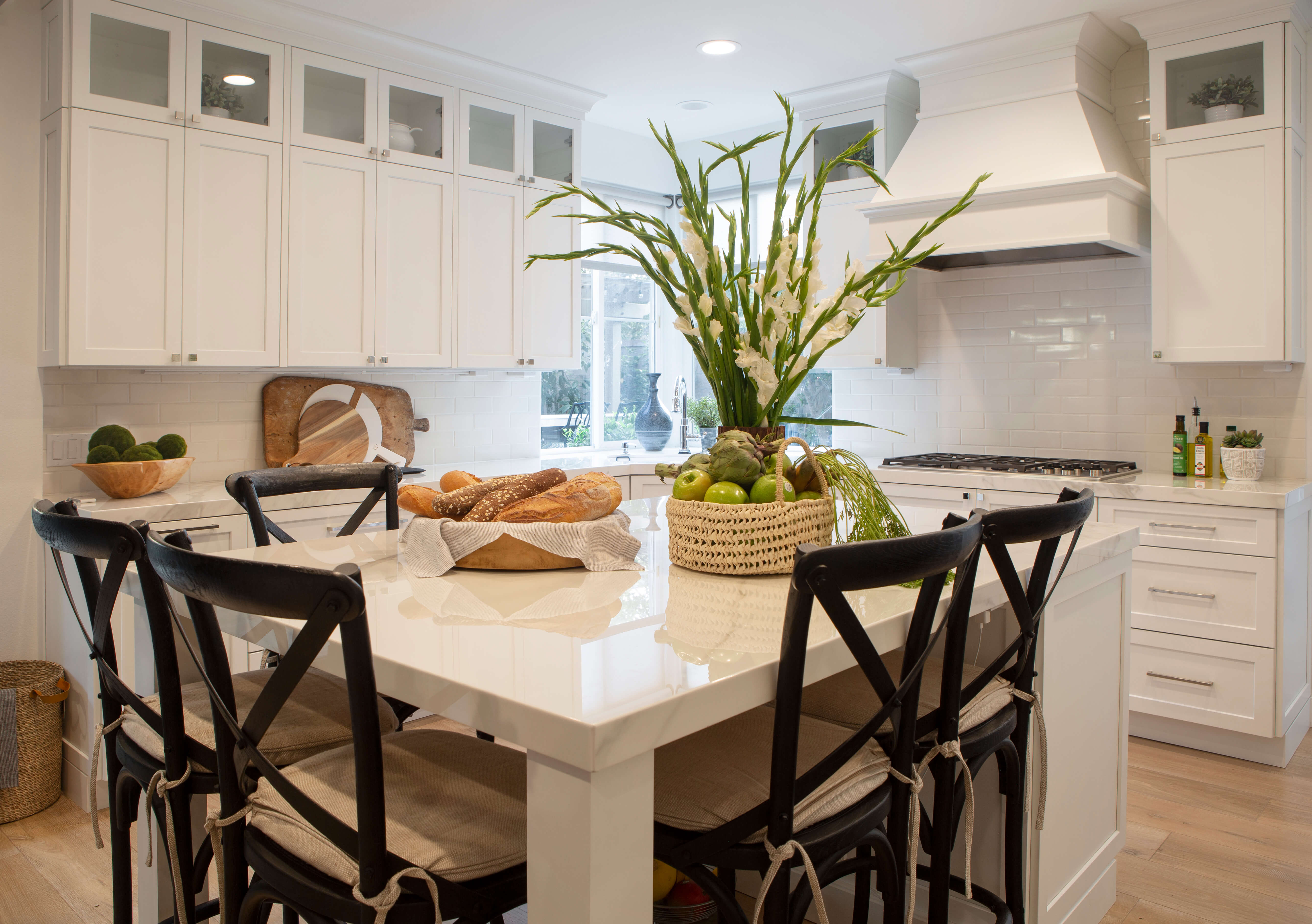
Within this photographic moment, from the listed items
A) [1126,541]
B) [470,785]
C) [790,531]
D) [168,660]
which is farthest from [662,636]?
[1126,541]

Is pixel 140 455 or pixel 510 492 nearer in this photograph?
pixel 510 492

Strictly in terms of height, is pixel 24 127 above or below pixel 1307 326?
above

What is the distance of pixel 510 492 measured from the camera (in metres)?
1.77

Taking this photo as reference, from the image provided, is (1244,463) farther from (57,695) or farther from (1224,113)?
(57,695)

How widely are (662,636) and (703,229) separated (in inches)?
30.4

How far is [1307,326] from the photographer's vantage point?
11.7ft

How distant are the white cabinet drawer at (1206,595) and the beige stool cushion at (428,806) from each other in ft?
8.24

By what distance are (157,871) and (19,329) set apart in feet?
6.99

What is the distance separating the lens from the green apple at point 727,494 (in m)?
1.62

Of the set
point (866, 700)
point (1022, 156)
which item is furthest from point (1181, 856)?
point (1022, 156)

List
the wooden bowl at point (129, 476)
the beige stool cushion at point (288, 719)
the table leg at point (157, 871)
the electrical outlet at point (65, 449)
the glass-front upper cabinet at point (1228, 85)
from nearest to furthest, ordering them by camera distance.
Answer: the beige stool cushion at point (288, 719) < the table leg at point (157, 871) < the wooden bowl at point (129, 476) < the electrical outlet at point (65, 449) < the glass-front upper cabinet at point (1228, 85)

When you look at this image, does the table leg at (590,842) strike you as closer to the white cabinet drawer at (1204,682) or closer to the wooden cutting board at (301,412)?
the white cabinet drawer at (1204,682)

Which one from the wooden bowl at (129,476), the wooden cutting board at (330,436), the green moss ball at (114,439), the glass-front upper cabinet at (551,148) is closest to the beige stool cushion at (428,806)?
the wooden bowl at (129,476)

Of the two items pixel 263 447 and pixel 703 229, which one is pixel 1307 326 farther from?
pixel 263 447
